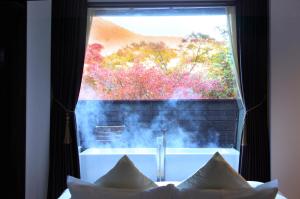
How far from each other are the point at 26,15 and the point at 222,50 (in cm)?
202

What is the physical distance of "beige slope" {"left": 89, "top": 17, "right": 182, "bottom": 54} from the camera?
3.74 metres

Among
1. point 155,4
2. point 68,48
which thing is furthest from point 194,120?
point 68,48

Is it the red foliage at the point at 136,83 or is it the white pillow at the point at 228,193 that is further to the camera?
the red foliage at the point at 136,83

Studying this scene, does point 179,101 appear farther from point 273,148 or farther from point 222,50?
point 273,148

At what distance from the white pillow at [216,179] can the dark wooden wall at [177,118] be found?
5.28 ft

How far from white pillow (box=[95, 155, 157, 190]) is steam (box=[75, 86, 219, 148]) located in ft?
5.29

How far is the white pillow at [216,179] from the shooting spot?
203 cm

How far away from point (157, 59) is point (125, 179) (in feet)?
6.35

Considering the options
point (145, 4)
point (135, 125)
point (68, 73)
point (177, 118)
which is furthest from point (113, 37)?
point (177, 118)

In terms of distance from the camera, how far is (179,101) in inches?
147
